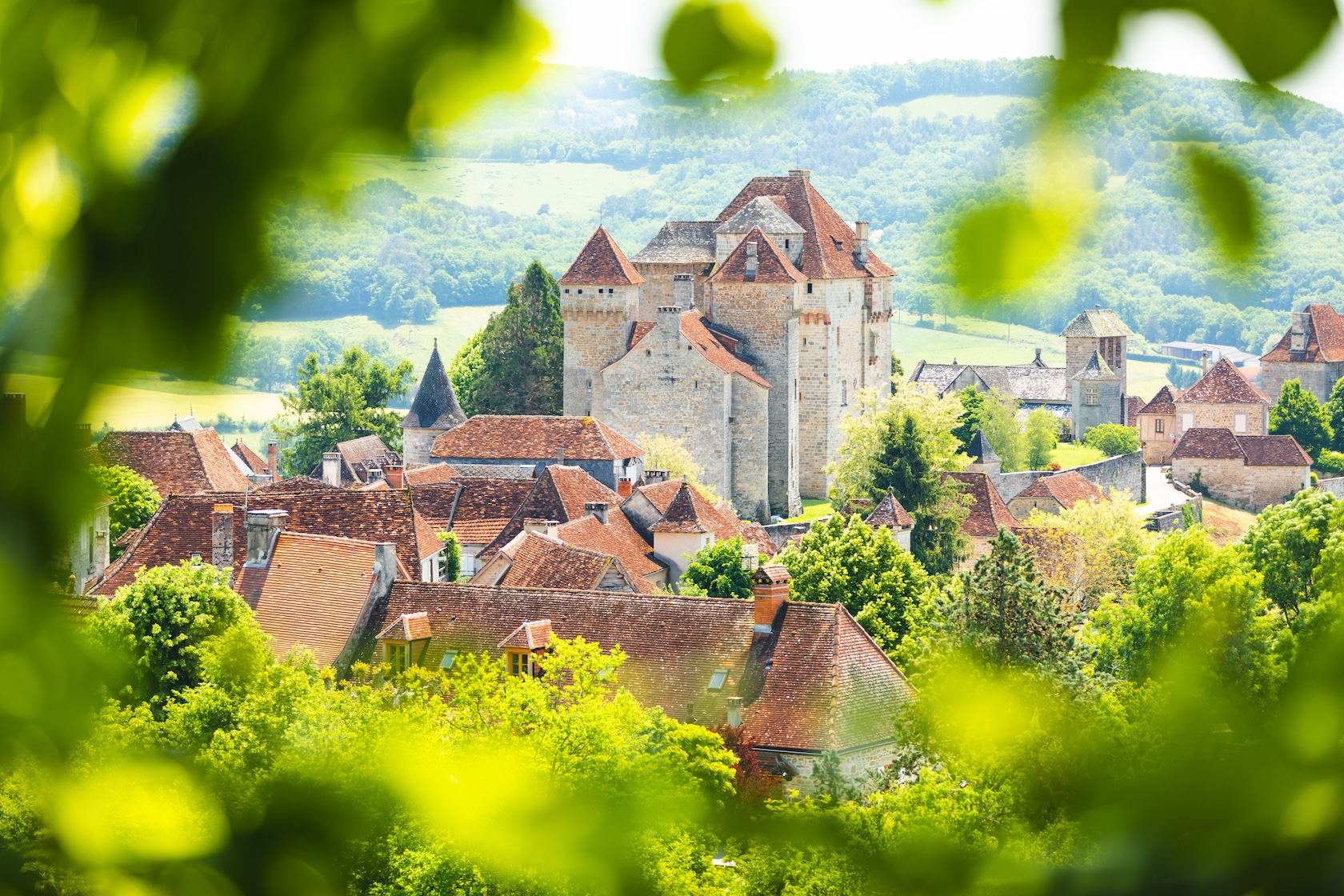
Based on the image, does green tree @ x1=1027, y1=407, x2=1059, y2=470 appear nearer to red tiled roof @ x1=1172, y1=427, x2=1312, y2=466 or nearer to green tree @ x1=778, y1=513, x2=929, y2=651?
red tiled roof @ x1=1172, y1=427, x2=1312, y2=466

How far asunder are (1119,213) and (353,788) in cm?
110

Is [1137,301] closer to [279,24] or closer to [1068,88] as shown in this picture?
[1068,88]

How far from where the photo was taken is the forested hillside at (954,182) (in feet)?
5.28

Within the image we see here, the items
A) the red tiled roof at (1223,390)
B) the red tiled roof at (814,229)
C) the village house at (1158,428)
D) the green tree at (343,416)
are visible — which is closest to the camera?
the red tiled roof at (814,229)

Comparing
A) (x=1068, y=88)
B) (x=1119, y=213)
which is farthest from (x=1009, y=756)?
(x=1068, y=88)

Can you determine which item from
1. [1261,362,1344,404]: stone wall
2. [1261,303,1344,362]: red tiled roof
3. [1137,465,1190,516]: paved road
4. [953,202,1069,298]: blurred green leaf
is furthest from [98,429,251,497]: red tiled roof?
[1261,362,1344,404]: stone wall

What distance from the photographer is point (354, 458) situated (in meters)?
61.1

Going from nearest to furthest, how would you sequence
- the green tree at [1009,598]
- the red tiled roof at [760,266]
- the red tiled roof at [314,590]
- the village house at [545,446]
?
the green tree at [1009,598] → the red tiled roof at [314,590] → the village house at [545,446] → the red tiled roof at [760,266]

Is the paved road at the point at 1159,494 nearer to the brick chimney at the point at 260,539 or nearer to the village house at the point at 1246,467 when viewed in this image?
the village house at the point at 1246,467

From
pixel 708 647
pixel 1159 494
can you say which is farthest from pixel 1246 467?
pixel 708 647

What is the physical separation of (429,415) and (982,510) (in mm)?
19763

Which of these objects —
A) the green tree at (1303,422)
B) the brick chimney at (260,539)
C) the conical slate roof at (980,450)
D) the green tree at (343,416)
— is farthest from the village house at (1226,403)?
the brick chimney at (260,539)

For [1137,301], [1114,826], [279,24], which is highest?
[279,24]

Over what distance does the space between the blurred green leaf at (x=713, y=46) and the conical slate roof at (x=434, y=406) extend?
189ft
